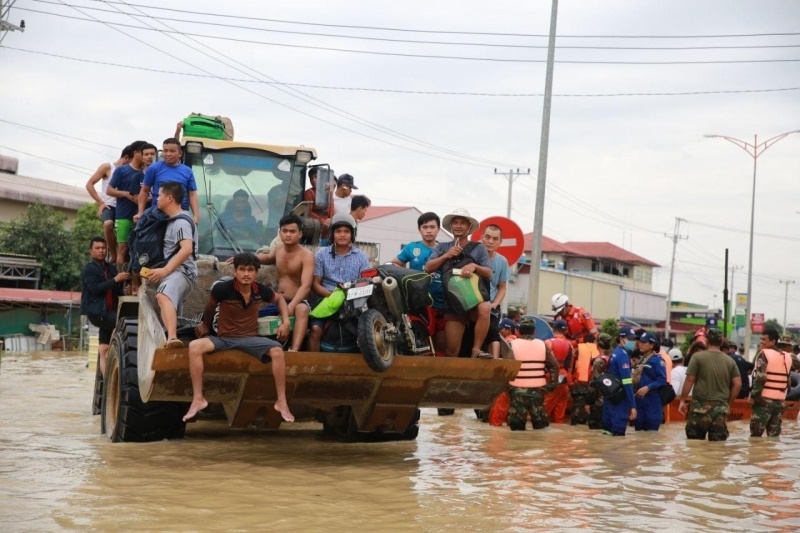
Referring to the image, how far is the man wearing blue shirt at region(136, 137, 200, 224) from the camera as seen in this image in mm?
11266

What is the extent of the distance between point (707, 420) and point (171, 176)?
776 centimetres

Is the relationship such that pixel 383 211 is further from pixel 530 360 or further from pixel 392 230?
pixel 530 360

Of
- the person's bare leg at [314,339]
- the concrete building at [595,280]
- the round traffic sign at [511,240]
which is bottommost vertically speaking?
the person's bare leg at [314,339]

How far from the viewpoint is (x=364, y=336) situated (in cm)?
958

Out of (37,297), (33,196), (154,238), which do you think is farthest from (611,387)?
(33,196)

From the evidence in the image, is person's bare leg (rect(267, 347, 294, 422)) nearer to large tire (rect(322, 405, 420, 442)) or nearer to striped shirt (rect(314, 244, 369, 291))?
striped shirt (rect(314, 244, 369, 291))

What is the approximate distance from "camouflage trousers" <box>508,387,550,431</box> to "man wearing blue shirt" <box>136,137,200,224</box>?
584cm

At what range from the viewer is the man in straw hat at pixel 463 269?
10422 millimetres

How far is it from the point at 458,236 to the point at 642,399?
6.50 meters

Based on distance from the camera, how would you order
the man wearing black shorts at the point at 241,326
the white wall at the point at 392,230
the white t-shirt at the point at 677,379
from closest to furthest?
the man wearing black shorts at the point at 241,326, the white t-shirt at the point at 677,379, the white wall at the point at 392,230

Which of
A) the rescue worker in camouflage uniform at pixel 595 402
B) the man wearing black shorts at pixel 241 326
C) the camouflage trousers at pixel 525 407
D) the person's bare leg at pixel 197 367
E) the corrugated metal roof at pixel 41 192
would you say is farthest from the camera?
the corrugated metal roof at pixel 41 192

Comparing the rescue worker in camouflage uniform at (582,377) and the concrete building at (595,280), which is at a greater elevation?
the concrete building at (595,280)

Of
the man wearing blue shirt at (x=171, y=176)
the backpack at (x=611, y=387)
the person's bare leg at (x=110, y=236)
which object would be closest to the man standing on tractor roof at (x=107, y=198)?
the person's bare leg at (x=110, y=236)

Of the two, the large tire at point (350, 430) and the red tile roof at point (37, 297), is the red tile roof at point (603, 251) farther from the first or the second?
the large tire at point (350, 430)
